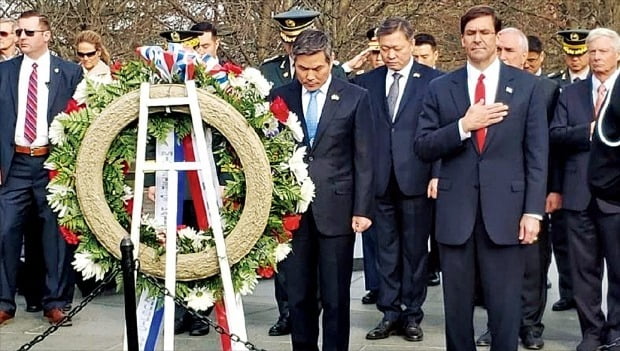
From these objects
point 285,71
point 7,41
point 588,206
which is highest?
point 7,41

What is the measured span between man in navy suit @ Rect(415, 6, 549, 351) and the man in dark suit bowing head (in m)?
0.56

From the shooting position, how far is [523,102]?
551cm

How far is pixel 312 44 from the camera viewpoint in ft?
19.3

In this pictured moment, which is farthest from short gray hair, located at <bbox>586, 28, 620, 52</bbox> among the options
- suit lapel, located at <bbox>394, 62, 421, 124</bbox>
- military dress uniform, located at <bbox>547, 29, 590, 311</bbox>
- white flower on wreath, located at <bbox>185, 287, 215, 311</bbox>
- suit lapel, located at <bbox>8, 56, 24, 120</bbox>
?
suit lapel, located at <bbox>8, 56, 24, 120</bbox>

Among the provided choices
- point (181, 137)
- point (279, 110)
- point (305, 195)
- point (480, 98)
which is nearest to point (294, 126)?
point (279, 110)

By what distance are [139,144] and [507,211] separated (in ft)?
6.56

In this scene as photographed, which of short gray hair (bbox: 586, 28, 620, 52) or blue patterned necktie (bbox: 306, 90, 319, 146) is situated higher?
short gray hair (bbox: 586, 28, 620, 52)

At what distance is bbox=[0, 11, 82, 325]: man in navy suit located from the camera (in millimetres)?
7750

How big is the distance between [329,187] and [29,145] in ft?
9.49

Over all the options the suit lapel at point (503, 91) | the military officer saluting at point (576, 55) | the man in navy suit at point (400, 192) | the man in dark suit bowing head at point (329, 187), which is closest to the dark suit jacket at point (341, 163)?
the man in dark suit bowing head at point (329, 187)

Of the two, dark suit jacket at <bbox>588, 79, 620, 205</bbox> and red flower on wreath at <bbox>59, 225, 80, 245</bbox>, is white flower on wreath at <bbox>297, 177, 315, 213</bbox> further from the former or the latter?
dark suit jacket at <bbox>588, 79, 620, 205</bbox>

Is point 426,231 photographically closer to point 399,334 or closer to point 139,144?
point 399,334

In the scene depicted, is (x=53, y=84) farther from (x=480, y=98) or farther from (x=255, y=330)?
(x=480, y=98)

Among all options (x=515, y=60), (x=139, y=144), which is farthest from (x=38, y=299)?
(x=515, y=60)
